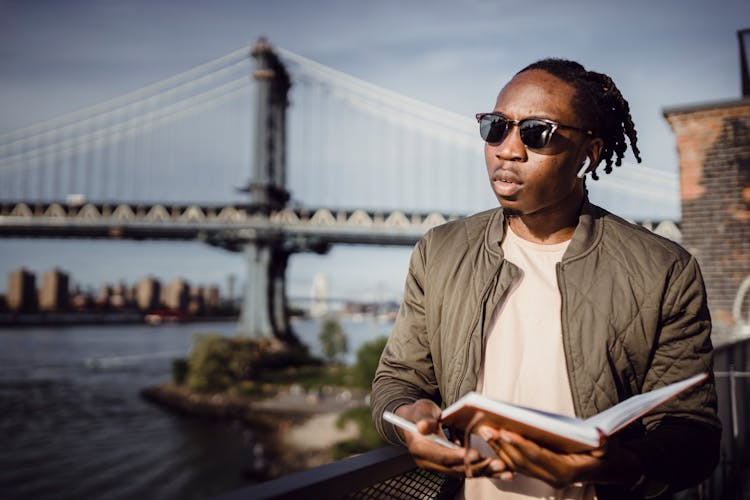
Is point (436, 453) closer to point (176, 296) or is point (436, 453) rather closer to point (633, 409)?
point (633, 409)

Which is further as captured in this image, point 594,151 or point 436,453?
point 594,151

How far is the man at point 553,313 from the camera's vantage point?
1134 millimetres

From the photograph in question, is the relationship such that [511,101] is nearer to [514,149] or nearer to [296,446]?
[514,149]

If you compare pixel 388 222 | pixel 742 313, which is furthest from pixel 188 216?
pixel 742 313

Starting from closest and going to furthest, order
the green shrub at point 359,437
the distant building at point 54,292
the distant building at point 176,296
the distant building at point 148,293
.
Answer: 1. the green shrub at point 359,437
2. the distant building at point 176,296
3. the distant building at point 54,292
4. the distant building at point 148,293

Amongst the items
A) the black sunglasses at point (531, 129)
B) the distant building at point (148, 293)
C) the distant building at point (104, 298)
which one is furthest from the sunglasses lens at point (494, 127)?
the distant building at point (104, 298)

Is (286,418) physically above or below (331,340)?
below

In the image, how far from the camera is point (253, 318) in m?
33.7

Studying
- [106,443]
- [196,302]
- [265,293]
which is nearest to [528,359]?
[265,293]

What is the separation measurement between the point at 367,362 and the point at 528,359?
3107 centimetres

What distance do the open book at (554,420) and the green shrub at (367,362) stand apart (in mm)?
29553

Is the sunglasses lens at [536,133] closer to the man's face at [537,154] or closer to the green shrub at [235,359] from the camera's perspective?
the man's face at [537,154]

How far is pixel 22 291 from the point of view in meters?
74.8

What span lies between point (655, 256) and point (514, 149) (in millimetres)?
360
